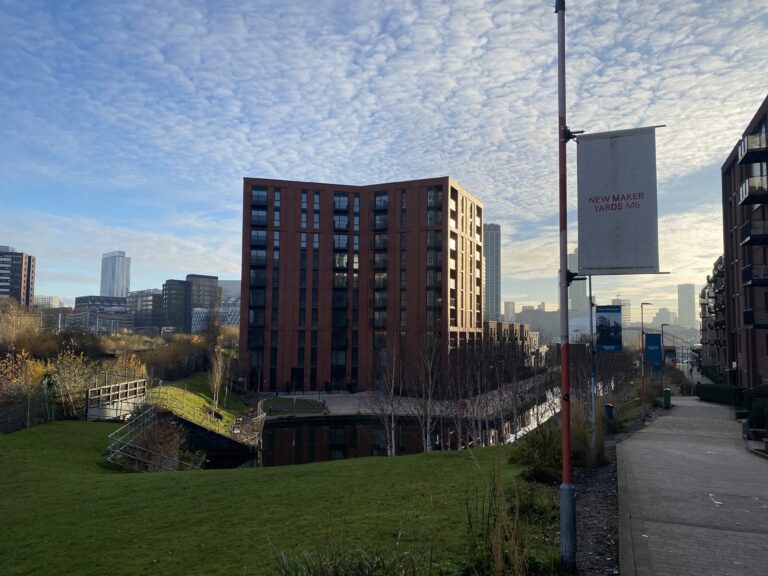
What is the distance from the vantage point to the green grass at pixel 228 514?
7266 mm

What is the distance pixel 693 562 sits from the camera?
21.8 ft

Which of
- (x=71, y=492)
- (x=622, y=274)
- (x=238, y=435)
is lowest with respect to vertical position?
(x=238, y=435)

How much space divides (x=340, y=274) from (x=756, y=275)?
43.8 metres

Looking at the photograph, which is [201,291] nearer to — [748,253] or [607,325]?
[748,253]

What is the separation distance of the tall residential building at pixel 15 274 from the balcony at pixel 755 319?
172323mm

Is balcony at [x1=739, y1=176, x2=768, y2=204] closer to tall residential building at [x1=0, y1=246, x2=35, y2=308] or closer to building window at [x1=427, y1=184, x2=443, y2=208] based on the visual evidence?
building window at [x1=427, y1=184, x2=443, y2=208]

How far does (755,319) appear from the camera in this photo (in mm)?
32969

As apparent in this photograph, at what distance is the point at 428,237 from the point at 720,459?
50.7 m

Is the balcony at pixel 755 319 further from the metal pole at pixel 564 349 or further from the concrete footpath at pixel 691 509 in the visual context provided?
the metal pole at pixel 564 349

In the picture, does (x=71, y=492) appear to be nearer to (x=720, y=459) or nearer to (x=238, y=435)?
A: (x=720, y=459)

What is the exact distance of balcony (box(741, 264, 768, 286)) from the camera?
31594 mm

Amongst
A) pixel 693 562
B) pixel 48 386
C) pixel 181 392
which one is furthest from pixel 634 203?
pixel 181 392

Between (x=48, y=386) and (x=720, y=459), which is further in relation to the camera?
(x=48, y=386)

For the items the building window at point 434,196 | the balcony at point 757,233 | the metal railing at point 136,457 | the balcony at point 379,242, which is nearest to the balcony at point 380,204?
the balcony at point 379,242
